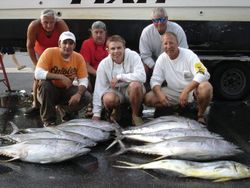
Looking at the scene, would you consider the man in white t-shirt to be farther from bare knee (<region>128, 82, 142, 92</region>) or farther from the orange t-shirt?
the orange t-shirt

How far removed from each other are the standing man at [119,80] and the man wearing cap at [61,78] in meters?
0.26

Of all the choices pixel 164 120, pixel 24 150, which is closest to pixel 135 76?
pixel 164 120

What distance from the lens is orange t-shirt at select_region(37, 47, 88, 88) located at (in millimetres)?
5988

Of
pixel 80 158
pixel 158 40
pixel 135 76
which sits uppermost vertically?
pixel 158 40

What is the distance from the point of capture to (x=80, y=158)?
4.91 m

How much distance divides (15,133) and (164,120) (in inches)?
68.0

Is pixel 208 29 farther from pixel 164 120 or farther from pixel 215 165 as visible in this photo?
pixel 215 165

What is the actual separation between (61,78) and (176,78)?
150 cm

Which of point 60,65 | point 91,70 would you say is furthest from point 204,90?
point 60,65

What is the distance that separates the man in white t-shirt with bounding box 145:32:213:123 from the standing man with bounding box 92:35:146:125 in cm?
22

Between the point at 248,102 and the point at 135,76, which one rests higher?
the point at 135,76

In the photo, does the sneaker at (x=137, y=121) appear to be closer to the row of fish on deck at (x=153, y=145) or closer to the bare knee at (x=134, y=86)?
the bare knee at (x=134, y=86)

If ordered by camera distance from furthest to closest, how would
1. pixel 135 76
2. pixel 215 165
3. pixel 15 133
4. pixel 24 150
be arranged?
1. pixel 135 76
2. pixel 15 133
3. pixel 24 150
4. pixel 215 165

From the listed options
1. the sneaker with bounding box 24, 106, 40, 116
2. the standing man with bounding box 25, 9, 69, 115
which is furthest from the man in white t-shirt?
the sneaker with bounding box 24, 106, 40, 116
